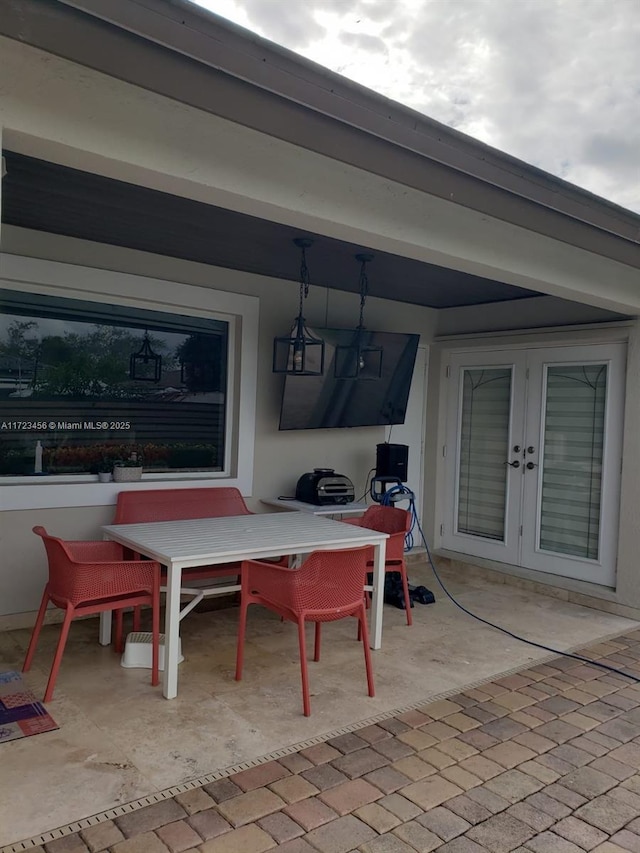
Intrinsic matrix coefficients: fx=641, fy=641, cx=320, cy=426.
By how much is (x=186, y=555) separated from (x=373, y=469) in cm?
317

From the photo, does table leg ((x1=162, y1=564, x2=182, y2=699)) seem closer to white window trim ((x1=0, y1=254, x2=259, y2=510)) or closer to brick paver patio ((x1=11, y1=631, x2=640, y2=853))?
brick paver patio ((x1=11, y1=631, x2=640, y2=853))

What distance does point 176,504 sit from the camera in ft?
15.3

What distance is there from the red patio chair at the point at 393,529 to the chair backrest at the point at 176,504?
0.93m

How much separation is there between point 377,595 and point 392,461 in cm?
196

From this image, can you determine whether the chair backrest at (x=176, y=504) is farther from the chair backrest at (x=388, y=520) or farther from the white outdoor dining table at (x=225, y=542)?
the chair backrest at (x=388, y=520)

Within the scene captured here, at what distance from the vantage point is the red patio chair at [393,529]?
4.31 m

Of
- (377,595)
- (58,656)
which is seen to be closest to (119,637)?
(58,656)

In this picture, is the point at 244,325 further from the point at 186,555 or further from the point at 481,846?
the point at 481,846

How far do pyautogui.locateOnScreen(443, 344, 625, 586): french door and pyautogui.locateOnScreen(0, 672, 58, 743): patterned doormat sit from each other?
13.8 feet

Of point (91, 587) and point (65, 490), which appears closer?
point (91, 587)

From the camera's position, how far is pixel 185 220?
3.83 metres

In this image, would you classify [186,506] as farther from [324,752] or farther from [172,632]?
[324,752]

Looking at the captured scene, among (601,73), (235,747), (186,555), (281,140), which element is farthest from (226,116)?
(601,73)

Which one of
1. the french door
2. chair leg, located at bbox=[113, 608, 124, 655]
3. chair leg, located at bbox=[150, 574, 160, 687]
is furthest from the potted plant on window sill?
the french door
